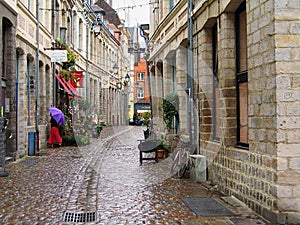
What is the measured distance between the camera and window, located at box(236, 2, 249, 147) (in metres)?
7.49

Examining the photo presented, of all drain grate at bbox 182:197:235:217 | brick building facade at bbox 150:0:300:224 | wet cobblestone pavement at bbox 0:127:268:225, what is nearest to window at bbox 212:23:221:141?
brick building facade at bbox 150:0:300:224

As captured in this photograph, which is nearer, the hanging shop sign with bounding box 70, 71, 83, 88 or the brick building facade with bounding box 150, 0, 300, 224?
the brick building facade with bounding box 150, 0, 300, 224

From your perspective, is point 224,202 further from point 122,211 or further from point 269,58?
point 269,58

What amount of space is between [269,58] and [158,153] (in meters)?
7.70

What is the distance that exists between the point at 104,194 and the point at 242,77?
3.33 metres

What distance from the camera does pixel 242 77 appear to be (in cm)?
755

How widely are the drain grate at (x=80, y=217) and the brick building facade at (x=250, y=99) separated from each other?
2.43 m

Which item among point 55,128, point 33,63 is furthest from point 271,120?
point 55,128

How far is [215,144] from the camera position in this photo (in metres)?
8.69

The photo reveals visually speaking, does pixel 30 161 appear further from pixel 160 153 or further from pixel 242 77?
pixel 242 77

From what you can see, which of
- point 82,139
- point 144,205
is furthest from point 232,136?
point 82,139

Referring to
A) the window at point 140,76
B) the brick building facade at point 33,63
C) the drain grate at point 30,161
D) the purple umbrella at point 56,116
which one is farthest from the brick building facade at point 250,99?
the window at point 140,76

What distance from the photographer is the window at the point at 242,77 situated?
7.49 meters

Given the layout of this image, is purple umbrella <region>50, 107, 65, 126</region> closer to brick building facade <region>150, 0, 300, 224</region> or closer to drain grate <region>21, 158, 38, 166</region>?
drain grate <region>21, 158, 38, 166</region>
